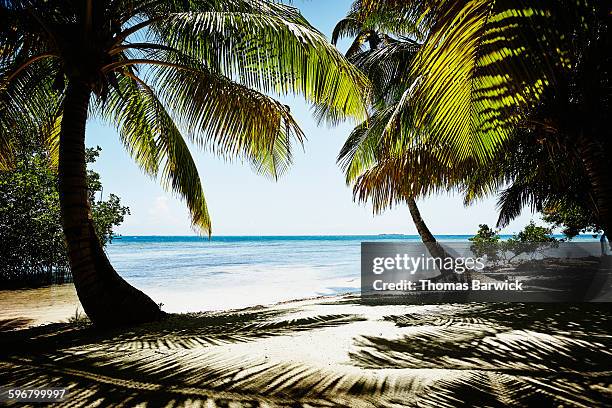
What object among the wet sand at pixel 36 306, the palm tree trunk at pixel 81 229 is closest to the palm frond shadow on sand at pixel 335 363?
the palm tree trunk at pixel 81 229

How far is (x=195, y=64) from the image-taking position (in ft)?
17.3

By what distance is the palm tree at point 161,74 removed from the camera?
4.31 meters

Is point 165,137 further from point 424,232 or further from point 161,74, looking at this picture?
point 424,232

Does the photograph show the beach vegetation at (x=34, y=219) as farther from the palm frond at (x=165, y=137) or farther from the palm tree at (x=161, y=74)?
the palm tree at (x=161, y=74)

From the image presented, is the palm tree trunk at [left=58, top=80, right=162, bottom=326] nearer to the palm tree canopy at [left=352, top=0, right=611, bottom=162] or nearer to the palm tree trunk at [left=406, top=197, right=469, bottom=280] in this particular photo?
the palm tree canopy at [left=352, top=0, right=611, bottom=162]

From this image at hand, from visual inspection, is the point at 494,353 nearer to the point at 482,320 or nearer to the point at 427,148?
the point at 482,320

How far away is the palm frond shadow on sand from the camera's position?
77.5 inches

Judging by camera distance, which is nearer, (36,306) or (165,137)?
(165,137)

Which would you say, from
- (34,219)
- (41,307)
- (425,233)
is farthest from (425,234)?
(34,219)

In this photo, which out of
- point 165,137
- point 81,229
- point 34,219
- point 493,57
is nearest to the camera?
point 493,57

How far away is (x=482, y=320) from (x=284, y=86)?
3691 mm

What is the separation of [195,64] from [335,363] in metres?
4.59

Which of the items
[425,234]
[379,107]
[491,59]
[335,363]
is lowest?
[335,363]

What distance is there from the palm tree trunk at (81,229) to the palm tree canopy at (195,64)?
0.44m
